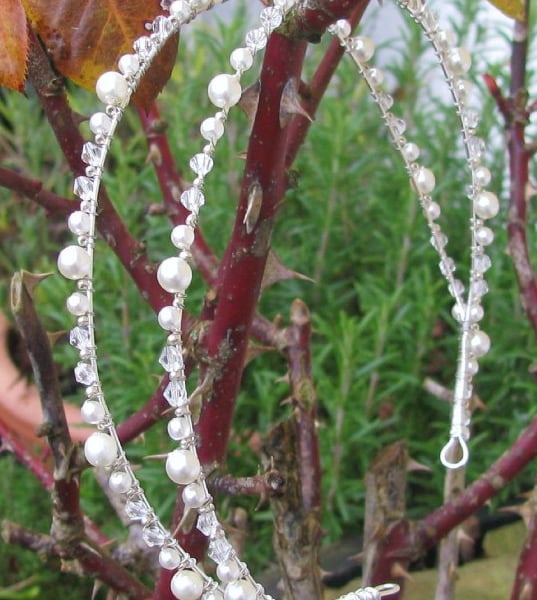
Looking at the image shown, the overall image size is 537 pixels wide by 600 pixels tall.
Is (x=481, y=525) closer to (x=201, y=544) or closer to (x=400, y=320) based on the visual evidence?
(x=400, y=320)

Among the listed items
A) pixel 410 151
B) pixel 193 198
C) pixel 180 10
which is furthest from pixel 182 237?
pixel 410 151

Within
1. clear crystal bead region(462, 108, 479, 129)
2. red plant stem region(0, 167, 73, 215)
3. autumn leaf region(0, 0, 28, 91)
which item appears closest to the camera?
autumn leaf region(0, 0, 28, 91)

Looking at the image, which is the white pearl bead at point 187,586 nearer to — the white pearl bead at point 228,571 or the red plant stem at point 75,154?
the white pearl bead at point 228,571

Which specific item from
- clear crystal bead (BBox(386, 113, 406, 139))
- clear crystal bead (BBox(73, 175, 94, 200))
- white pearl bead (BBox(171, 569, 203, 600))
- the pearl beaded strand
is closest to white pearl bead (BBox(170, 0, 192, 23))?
the pearl beaded strand

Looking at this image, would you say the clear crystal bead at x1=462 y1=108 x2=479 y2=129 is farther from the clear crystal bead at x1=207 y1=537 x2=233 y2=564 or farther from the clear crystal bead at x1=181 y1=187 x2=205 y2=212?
the clear crystal bead at x1=207 y1=537 x2=233 y2=564

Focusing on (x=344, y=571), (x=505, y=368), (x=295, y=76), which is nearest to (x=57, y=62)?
(x=295, y=76)

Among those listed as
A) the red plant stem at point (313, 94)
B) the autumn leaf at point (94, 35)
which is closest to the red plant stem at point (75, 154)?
the autumn leaf at point (94, 35)

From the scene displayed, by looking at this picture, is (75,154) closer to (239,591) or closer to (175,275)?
(175,275)
